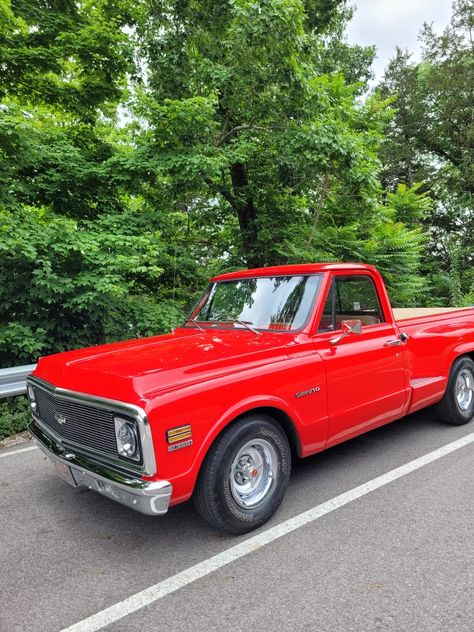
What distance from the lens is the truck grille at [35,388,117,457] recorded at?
275 cm

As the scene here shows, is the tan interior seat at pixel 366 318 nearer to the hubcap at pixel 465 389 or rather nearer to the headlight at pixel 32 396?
the hubcap at pixel 465 389

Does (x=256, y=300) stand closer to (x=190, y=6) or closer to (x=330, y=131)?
(x=330, y=131)

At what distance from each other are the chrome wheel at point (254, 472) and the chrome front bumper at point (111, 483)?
24.3 inches

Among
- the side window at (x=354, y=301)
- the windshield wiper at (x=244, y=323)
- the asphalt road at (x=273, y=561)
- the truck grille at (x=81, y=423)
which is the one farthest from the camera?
the side window at (x=354, y=301)

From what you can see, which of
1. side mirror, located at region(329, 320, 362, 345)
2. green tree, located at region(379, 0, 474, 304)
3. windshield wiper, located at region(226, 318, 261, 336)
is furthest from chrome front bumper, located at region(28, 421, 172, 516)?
green tree, located at region(379, 0, 474, 304)

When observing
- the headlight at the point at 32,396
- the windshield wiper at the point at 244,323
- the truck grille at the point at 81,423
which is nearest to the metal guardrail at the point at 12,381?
the headlight at the point at 32,396

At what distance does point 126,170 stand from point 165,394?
567 cm

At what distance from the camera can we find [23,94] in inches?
293

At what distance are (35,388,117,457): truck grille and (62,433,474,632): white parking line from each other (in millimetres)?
785

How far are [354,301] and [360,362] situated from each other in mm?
753

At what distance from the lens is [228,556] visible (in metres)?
2.75

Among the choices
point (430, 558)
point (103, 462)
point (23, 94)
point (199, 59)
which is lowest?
point (430, 558)

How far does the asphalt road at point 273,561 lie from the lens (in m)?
2.24

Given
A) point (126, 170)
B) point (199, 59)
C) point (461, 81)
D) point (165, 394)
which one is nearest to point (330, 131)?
point (199, 59)
